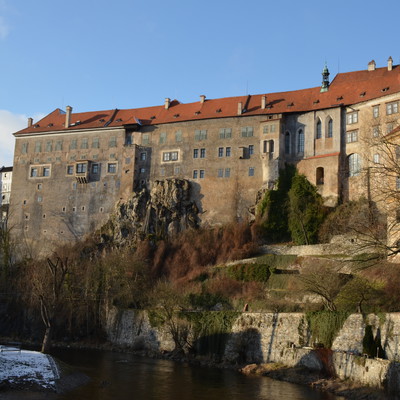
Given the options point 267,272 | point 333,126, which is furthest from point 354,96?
point 267,272

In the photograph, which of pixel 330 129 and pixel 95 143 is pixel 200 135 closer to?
pixel 95 143

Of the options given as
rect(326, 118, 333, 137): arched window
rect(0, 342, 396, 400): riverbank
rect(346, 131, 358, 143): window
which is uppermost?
rect(326, 118, 333, 137): arched window

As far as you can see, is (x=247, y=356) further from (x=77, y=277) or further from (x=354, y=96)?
(x=354, y=96)

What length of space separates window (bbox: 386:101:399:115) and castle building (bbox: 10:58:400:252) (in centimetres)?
9

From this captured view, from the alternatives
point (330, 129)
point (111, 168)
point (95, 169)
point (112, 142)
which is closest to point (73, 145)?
point (95, 169)

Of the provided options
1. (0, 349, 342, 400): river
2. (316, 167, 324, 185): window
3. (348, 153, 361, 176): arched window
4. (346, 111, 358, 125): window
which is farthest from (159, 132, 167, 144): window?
(0, 349, 342, 400): river

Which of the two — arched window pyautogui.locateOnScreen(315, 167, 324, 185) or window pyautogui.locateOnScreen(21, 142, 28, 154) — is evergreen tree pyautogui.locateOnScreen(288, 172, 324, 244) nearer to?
arched window pyautogui.locateOnScreen(315, 167, 324, 185)

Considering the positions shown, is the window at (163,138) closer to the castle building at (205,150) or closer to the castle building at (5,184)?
the castle building at (205,150)

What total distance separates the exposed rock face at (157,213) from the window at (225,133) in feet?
19.0

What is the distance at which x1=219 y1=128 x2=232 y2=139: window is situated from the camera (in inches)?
2312

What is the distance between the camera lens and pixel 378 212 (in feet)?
150

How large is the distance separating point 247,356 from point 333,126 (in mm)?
27429

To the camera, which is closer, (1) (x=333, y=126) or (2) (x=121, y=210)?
(1) (x=333, y=126)

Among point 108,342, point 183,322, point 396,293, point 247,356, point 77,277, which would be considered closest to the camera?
point 396,293
